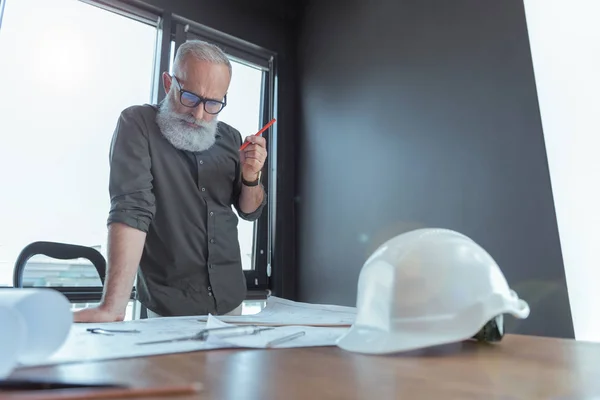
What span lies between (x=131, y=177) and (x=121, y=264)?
0.21 metres

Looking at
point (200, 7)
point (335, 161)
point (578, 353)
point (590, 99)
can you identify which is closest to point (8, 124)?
point (200, 7)

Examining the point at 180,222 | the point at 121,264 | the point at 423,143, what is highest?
the point at 423,143

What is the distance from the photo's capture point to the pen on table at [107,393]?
0.21 m

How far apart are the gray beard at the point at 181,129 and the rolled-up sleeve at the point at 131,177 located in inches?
2.7

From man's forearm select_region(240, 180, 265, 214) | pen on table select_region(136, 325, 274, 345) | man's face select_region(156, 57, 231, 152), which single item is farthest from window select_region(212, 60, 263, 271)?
pen on table select_region(136, 325, 274, 345)

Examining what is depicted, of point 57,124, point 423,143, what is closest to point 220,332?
point 423,143

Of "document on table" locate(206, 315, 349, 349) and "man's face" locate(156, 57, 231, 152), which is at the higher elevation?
"man's face" locate(156, 57, 231, 152)

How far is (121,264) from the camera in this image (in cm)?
83

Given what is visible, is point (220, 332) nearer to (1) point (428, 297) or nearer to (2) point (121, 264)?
(1) point (428, 297)

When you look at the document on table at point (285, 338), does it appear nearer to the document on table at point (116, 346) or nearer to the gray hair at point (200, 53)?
the document on table at point (116, 346)

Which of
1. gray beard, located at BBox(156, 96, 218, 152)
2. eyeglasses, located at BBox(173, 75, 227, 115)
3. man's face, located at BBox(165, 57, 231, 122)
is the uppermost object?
man's face, located at BBox(165, 57, 231, 122)

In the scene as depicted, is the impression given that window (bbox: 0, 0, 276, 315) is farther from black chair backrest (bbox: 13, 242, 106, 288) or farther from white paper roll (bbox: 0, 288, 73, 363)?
white paper roll (bbox: 0, 288, 73, 363)

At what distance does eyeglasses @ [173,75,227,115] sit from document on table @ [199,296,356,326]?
561mm

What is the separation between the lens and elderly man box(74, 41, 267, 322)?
3.33 feet
